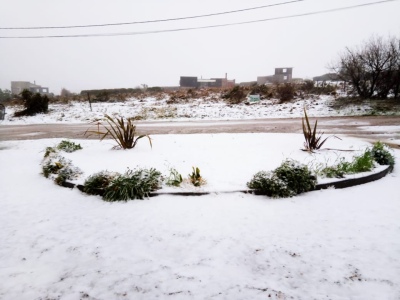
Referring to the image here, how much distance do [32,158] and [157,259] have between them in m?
5.68

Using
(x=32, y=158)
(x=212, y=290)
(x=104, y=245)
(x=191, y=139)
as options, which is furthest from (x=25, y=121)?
(x=212, y=290)

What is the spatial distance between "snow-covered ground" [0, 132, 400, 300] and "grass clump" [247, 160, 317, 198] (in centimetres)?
16

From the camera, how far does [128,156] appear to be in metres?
5.83

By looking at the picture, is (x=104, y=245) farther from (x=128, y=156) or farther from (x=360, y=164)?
(x=360, y=164)

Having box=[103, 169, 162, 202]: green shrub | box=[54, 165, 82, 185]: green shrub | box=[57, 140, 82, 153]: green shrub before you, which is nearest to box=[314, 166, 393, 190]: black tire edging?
box=[103, 169, 162, 202]: green shrub

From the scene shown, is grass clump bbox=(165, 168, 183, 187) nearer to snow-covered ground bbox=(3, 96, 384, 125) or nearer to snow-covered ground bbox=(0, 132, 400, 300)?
snow-covered ground bbox=(0, 132, 400, 300)

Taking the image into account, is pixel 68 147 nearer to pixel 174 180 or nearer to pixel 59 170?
pixel 59 170

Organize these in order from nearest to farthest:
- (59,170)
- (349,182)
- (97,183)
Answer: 1. (97,183)
2. (349,182)
3. (59,170)

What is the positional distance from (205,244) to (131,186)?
1728 mm

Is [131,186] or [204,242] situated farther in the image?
[131,186]

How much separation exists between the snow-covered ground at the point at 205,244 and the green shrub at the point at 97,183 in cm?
13

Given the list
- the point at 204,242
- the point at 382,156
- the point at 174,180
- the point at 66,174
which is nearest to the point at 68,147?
the point at 66,174

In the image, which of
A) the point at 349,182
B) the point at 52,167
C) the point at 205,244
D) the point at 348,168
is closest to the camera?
the point at 205,244

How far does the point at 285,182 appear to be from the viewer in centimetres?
397
